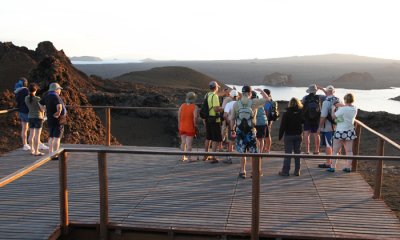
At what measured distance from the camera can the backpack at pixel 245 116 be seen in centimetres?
868

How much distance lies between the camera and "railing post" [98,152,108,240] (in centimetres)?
662

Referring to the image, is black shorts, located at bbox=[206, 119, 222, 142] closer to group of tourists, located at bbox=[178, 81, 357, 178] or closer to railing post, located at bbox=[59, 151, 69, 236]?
group of tourists, located at bbox=[178, 81, 357, 178]

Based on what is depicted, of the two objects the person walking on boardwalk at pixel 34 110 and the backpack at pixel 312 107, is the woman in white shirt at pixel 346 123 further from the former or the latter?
the person walking on boardwalk at pixel 34 110

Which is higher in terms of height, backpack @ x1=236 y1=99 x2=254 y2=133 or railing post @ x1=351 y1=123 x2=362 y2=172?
backpack @ x1=236 y1=99 x2=254 y2=133

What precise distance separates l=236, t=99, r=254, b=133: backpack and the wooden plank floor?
1048mm

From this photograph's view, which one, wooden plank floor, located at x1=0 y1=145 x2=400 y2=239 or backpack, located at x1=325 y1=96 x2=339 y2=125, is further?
backpack, located at x1=325 y1=96 x2=339 y2=125

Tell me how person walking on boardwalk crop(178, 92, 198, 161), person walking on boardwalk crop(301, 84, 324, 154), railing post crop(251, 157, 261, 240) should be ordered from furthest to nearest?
person walking on boardwalk crop(301, 84, 324, 154) < person walking on boardwalk crop(178, 92, 198, 161) < railing post crop(251, 157, 261, 240)

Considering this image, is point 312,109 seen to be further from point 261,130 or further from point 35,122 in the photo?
point 35,122

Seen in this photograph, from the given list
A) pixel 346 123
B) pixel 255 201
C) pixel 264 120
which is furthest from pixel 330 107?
pixel 255 201

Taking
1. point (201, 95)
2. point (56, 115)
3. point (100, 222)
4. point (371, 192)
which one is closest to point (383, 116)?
point (201, 95)

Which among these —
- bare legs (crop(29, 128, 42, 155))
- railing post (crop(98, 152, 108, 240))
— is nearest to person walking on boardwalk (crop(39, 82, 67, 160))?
bare legs (crop(29, 128, 42, 155))

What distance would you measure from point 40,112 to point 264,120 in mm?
4904

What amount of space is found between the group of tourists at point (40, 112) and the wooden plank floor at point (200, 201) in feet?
2.65

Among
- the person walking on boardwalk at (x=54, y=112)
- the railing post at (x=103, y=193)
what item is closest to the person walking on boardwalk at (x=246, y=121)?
the railing post at (x=103, y=193)
